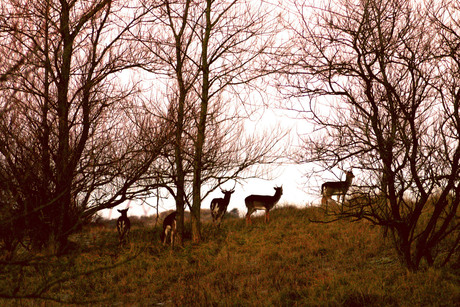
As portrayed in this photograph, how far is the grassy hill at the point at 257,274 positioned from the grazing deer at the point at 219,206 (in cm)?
115

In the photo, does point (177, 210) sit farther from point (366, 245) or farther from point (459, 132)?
point (459, 132)

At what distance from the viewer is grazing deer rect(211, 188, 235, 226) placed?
18109 millimetres

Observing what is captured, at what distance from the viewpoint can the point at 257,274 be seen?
36.7 ft

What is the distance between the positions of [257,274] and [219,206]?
723cm

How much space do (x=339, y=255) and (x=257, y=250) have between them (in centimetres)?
260

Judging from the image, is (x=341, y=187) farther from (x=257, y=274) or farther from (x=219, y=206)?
(x=219, y=206)

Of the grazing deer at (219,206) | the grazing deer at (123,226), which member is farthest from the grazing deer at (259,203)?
the grazing deer at (123,226)

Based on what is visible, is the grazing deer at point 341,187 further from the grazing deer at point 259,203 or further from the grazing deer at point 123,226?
the grazing deer at point 123,226

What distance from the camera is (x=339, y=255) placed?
12.1m

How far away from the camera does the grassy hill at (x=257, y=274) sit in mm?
8742

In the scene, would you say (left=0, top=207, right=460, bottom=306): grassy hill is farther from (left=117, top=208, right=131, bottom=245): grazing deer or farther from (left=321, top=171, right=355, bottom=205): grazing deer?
(left=321, top=171, right=355, bottom=205): grazing deer

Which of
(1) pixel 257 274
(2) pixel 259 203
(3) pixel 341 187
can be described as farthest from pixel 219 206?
(3) pixel 341 187

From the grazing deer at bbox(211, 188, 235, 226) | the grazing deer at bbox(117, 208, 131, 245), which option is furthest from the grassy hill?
the grazing deer at bbox(211, 188, 235, 226)

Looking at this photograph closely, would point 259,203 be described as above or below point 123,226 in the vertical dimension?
above
